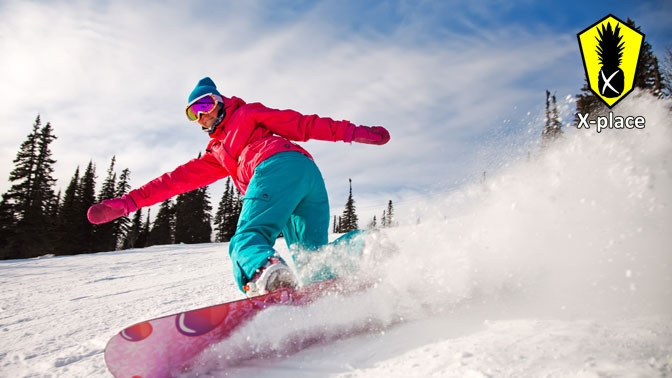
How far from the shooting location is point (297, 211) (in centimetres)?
261

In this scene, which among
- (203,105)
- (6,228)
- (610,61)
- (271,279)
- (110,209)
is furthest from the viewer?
(6,228)

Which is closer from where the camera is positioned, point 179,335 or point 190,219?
point 179,335

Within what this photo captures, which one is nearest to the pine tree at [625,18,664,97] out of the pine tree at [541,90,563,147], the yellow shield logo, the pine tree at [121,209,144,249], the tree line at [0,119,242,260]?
the yellow shield logo

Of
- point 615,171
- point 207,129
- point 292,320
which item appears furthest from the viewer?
point 207,129

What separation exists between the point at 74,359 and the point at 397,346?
1755mm

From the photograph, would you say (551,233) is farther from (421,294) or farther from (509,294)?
(421,294)

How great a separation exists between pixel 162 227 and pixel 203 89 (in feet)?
136

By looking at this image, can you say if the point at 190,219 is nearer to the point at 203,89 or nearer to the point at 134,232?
the point at 134,232

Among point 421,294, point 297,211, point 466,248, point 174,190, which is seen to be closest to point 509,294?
point 466,248

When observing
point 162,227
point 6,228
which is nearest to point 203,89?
point 6,228

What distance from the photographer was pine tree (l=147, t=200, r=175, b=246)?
3875 cm

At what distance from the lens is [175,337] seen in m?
1.53

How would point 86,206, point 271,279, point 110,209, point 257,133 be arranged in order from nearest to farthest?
1. point 271,279
2. point 257,133
3. point 110,209
4. point 86,206

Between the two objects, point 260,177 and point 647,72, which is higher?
point 647,72
